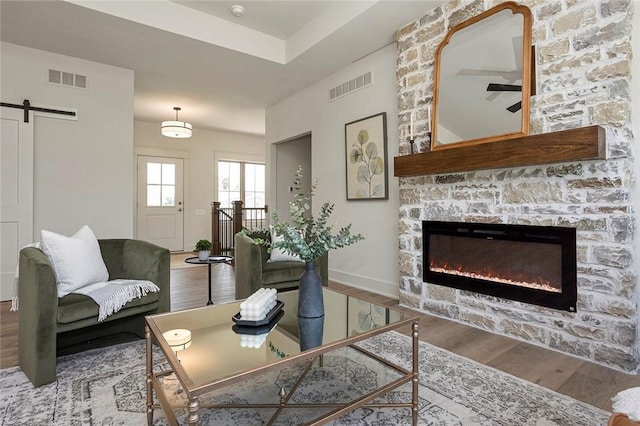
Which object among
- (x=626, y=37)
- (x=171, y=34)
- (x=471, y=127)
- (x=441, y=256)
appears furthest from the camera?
(x=171, y=34)

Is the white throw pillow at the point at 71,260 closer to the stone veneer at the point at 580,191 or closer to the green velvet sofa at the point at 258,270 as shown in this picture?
the green velvet sofa at the point at 258,270

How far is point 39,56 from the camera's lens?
3.81 m

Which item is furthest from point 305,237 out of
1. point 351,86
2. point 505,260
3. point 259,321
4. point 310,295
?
point 351,86

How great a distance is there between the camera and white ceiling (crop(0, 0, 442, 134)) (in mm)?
3133

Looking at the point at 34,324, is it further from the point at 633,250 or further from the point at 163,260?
the point at 633,250

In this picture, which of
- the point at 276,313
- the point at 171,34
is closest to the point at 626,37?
the point at 276,313

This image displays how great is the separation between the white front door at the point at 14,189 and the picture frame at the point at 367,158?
3.57 m

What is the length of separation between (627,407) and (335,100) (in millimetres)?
4159

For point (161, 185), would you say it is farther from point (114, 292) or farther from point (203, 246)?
point (114, 292)

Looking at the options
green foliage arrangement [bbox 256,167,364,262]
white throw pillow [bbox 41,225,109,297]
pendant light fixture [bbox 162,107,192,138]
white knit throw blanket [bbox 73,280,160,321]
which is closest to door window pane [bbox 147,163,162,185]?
pendant light fixture [bbox 162,107,192,138]

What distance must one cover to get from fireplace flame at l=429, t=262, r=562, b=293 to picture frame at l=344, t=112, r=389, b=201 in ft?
3.36

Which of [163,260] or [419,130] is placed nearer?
[163,260]

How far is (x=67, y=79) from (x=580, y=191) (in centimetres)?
514

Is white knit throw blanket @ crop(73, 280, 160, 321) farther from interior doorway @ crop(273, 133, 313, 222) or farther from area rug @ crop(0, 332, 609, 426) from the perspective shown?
interior doorway @ crop(273, 133, 313, 222)
